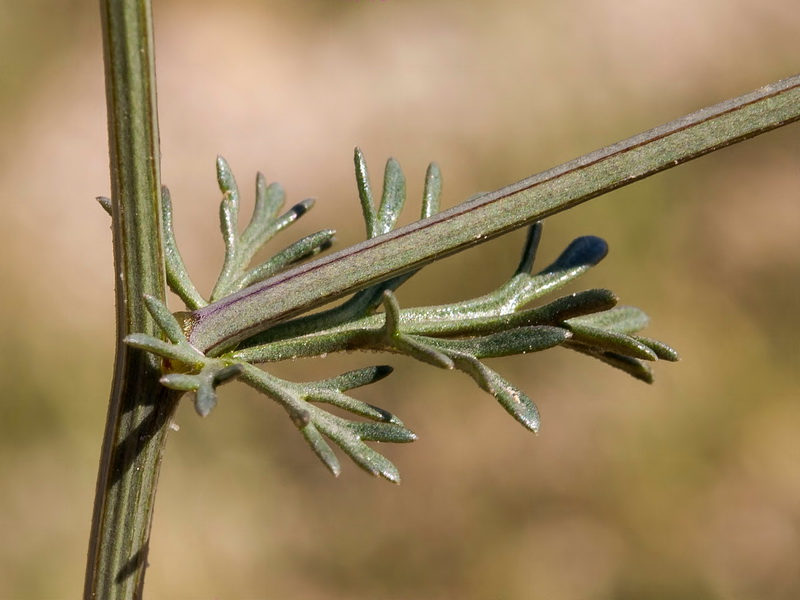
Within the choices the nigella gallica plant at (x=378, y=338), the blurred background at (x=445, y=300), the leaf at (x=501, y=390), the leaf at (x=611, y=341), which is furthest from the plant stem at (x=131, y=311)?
the blurred background at (x=445, y=300)

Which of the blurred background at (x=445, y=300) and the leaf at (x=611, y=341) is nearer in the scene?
the leaf at (x=611, y=341)

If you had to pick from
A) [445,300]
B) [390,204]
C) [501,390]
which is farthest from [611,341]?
[445,300]

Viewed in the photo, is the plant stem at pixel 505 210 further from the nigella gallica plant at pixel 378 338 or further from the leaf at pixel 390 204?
the leaf at pixel 390 204

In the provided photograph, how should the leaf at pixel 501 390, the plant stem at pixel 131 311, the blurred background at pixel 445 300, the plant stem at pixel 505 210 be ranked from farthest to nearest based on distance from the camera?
the blurred background at pixel 445 300 < the leaf at pixel 501 390 < the plant stem at pixel 505 210 < the plant stem at pixel 131 311

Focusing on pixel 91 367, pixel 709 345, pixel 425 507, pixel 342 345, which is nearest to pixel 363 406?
pixel 342 345

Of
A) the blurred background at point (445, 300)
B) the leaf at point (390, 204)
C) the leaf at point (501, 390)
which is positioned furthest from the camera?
the blurred background at point (445, 300)

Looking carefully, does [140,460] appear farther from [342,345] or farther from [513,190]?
[513,190]

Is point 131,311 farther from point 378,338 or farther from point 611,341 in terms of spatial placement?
point 611,341
